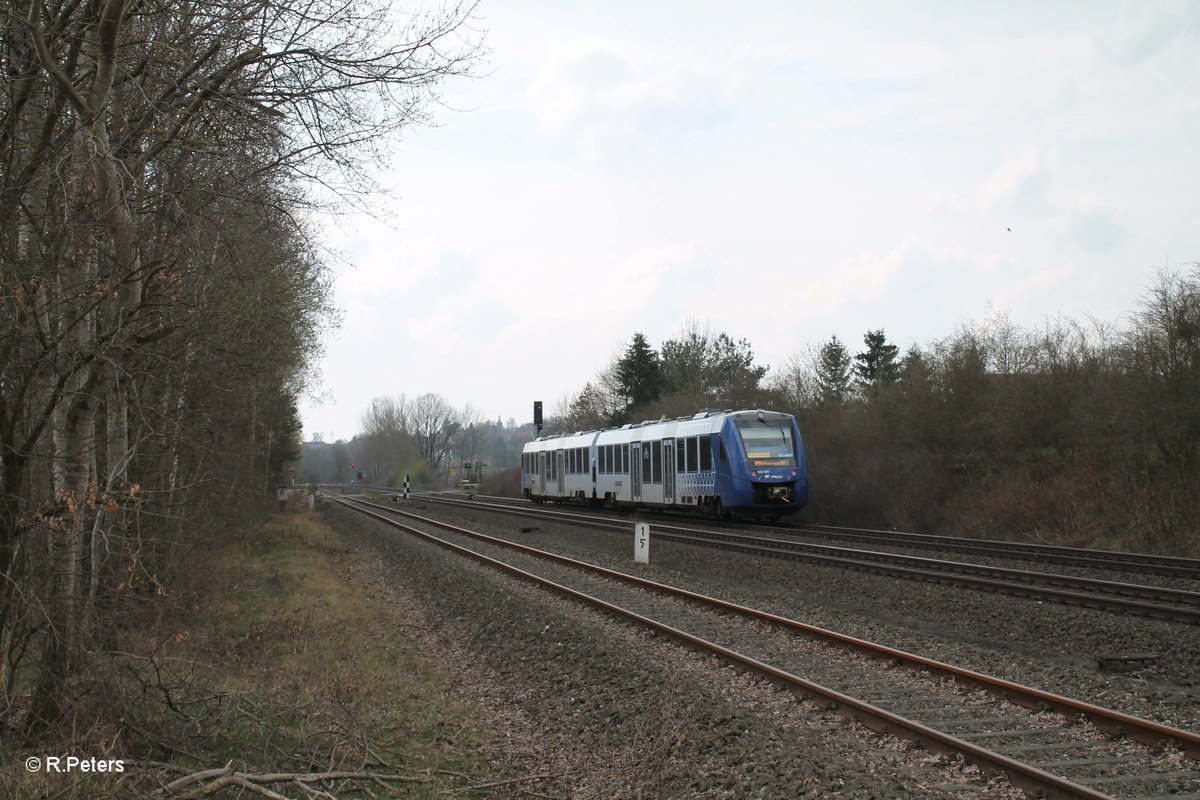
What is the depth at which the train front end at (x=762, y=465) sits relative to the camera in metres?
24.3

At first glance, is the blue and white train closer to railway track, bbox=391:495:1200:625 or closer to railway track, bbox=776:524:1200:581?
railway track, bbox=776:524:1200:581

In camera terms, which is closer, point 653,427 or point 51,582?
point 51,582

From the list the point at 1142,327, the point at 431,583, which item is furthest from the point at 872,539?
the point at 431,583

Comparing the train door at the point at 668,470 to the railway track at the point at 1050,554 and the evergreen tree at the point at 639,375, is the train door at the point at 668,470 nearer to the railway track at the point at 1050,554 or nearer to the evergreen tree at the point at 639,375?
the railway track at the point at 1050,554

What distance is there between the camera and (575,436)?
38844 millimetres

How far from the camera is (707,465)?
25875 millimetres

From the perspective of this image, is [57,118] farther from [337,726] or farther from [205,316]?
[337,726]

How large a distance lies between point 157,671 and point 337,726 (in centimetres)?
144

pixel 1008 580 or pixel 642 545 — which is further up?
pixel 642 545

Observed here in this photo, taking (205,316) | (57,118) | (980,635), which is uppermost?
(57,118)

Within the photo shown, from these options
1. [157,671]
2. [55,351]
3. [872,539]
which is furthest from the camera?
[872,539]

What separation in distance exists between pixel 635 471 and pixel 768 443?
7.38 meters

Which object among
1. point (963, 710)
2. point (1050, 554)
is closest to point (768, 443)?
point (1050, 554)

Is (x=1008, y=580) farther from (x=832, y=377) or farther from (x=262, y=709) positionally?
(x=832, y=377)
